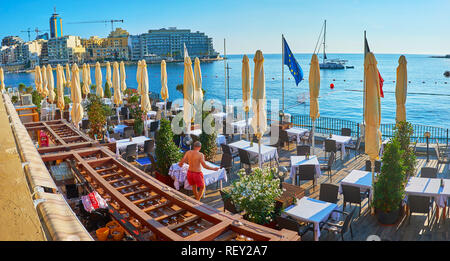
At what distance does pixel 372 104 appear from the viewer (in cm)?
705

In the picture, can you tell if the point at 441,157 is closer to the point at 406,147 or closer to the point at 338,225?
the point at 406,147

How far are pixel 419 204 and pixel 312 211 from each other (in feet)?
7.11

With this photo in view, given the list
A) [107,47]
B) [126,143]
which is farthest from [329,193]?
[107,47]

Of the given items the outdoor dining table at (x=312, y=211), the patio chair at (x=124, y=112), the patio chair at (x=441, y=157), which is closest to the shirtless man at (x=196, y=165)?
the outdoor dining table at (x=312, y=211)

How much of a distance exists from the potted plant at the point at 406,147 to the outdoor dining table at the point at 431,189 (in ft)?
1.86

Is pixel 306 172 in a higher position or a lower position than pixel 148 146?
lower

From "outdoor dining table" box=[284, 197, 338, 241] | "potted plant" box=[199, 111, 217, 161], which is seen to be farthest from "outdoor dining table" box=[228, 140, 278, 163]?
"outdoor dining table" box=[284, 197, 338, 241]

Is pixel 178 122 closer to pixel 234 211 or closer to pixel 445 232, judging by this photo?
pixel 234 211

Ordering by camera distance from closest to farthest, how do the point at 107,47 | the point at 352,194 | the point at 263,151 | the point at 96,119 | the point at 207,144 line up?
1. the point at 352,194
2. the point at 263,151
3. the point at 207,144
4. the point at 96,119
5. the point at 107,47

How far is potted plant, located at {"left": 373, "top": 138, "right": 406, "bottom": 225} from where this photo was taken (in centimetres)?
664

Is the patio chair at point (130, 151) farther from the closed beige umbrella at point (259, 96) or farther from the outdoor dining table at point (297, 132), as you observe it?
the outdoor dining table at point (297, 132)

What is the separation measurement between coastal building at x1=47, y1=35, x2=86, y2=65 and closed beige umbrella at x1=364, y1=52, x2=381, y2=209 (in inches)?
7396

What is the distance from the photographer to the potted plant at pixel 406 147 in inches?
318

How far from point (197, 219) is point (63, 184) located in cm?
374
